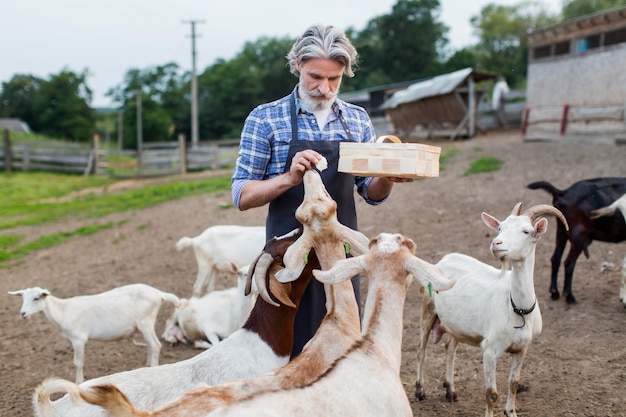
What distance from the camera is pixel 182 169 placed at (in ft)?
81.2

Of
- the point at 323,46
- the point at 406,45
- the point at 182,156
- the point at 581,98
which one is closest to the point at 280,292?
the point at 323,46

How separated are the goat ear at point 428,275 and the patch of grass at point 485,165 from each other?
12166 millimetres

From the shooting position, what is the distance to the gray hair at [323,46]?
10.5 feet

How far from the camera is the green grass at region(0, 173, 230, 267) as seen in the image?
12.9m

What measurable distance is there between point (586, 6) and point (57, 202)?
4638 centimetres

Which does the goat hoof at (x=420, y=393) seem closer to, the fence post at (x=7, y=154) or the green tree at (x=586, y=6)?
the fence post at (x=7, y=154)

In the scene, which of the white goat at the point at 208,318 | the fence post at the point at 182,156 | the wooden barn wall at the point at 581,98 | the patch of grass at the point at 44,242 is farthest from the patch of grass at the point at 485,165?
the fence post at the point at 182,156

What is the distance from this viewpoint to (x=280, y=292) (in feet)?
11.1

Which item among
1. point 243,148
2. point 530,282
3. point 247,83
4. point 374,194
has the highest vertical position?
point 247,83

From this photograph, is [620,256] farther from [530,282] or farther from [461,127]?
[461,127]

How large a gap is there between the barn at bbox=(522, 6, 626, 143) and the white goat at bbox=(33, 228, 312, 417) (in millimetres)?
14826

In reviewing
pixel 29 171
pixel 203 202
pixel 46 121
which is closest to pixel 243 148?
pixel 203 202

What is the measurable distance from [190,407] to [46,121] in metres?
52.3

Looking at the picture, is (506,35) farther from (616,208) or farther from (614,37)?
(616,208)
